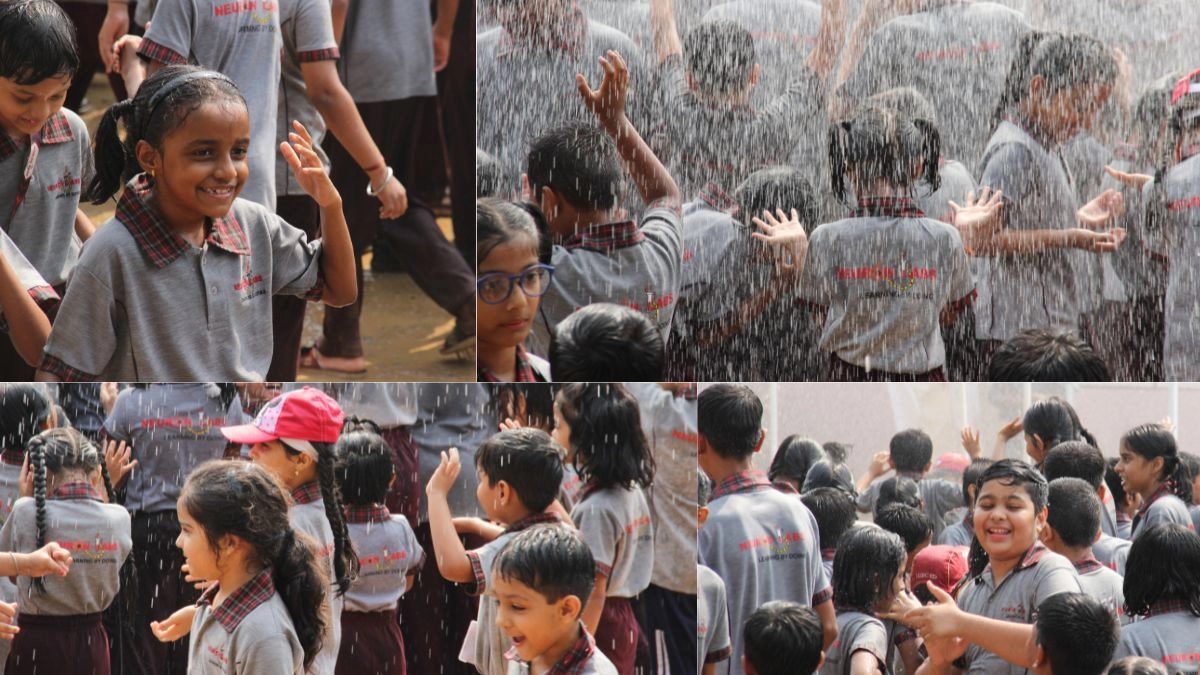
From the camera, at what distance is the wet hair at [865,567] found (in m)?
4.25

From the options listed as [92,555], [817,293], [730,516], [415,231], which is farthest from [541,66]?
[92,555]

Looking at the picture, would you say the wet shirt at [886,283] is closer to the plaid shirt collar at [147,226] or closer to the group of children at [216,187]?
the group of children at [216,187]

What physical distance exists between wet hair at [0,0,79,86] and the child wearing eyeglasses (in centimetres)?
112

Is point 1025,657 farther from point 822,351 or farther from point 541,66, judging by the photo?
point 541,66

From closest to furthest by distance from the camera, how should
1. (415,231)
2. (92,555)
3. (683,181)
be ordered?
(92,555)
(415,231)
(683,181)

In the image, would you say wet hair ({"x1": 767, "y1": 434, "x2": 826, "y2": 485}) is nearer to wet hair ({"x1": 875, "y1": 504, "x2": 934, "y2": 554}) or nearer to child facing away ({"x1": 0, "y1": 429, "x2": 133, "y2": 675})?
wet hair ({"x1": 875, "y1": 504, "x2": 934, "y2": 554})

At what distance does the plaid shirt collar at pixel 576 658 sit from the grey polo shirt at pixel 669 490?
399 mm

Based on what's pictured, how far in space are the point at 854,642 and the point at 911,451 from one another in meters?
0.53

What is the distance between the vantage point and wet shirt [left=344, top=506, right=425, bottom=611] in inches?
161

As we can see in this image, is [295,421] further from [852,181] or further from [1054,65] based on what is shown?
[1054,65]

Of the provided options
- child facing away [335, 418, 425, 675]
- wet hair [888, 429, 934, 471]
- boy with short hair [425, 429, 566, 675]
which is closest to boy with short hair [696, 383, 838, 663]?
wet hair [888, 429, 934, 471]

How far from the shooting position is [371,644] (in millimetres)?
4121

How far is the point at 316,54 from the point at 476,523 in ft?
4.16

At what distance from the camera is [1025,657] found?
418cm
